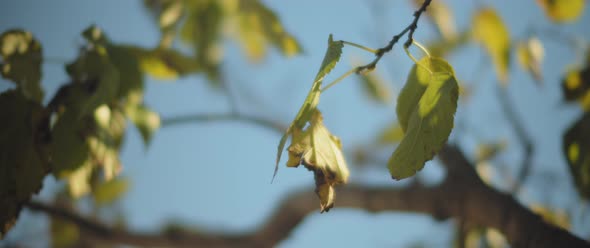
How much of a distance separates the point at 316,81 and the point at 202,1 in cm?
100

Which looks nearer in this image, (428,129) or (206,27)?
(428,129)

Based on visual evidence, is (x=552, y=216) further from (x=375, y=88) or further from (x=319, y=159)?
(x=319, y=159)

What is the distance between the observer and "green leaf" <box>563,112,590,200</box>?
0.78 m

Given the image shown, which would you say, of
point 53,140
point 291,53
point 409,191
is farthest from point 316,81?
point 409,191

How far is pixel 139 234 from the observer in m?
1.38

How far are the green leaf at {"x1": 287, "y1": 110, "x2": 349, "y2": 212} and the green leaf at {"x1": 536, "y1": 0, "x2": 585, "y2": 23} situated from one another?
783 mm

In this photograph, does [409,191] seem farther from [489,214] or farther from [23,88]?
[23,88]

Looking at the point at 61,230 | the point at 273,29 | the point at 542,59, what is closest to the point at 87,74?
the point at 273,29

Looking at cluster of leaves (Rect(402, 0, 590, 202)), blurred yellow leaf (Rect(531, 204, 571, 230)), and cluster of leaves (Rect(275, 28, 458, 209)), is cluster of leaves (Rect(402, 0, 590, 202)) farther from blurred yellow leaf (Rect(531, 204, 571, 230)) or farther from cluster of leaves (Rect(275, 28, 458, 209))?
blurred yellow leaf (Rect(531, 204, 571, 230))

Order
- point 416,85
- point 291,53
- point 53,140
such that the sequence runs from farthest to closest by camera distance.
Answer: point 291,53 < point 53,140 < point 416,85

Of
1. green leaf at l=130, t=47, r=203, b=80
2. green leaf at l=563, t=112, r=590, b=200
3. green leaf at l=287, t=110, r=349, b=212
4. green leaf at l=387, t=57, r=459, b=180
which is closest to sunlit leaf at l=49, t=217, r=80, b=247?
green leaf at l=130, t=47, r=203, b=80

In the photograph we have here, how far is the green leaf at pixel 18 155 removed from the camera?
0.68m

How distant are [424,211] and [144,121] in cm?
68

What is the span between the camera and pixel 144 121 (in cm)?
84
